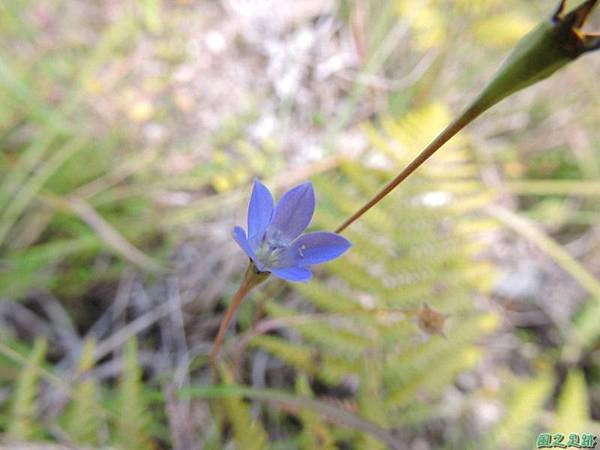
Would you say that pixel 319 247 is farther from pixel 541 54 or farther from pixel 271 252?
pixel 541 54

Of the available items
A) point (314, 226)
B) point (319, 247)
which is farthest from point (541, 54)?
point (314, 226)

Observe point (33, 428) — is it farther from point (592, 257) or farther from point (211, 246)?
point (592, 257)

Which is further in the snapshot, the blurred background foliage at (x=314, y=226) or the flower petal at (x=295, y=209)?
the blurred background foliage at (x=314, y=226)

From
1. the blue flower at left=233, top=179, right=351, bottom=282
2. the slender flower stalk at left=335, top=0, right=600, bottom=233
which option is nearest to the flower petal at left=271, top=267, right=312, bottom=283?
the blue flower at left=233, top=179, right=351, bottom=282

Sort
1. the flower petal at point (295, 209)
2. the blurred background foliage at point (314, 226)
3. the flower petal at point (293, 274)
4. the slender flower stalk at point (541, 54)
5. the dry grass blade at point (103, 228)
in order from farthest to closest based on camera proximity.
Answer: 1. the dry grass blade at point (103, 228)
2. the blurred background foliage at point (314, 226)
3. the flower petal at point (295, 209)
4. the flower petal at point (293, 274)
5. the slender flower stalk at point (541, 54)

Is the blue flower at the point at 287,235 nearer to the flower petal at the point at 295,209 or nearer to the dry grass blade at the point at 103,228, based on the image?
the flower petal at the point at 295,209

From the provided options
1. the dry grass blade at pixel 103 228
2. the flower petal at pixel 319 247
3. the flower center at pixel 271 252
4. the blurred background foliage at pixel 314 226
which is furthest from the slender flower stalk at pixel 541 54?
the dry grass blade at pixel 103 228
